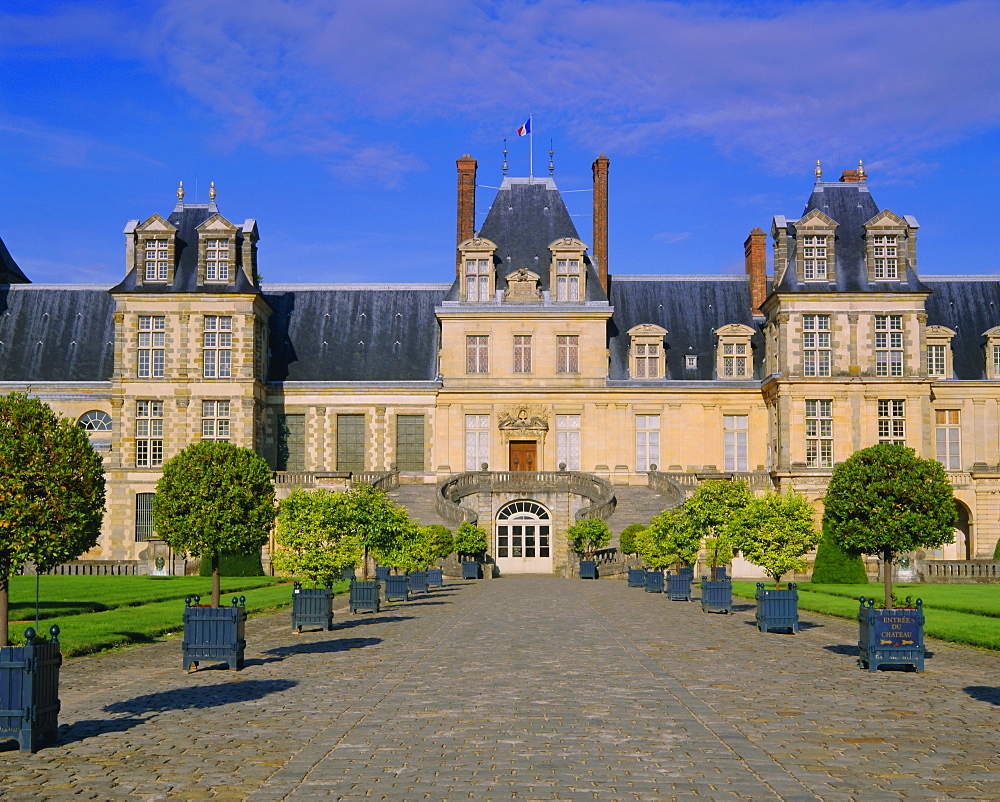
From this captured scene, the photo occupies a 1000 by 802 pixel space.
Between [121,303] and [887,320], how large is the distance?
33665 mm

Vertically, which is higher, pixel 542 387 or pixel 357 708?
pixel 542 387

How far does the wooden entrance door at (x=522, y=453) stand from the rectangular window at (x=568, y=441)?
121cm

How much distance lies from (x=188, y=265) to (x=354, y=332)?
8.95 m

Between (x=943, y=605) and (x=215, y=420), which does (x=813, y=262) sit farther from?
(x=215, y=420)

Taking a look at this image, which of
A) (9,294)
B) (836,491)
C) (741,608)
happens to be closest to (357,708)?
(836,491)

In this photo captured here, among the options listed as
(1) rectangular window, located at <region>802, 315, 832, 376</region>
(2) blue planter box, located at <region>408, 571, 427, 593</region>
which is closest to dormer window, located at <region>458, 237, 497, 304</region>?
(1) rectangular window, located at <region>802, 315, 832, 376</region>

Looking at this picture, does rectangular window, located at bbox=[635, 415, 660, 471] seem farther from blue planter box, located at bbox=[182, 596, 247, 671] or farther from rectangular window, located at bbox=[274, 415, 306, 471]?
blue planter box, located at bbox=[182, 596, 247, 671]

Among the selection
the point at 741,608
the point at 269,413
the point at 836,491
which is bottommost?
the point at 741,608

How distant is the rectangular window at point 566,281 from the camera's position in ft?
175

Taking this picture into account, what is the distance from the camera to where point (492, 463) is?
5300 cm

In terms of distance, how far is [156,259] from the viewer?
50.7 metres

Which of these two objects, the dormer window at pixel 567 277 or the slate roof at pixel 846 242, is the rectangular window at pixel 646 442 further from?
the slate roof at pixel 846 242

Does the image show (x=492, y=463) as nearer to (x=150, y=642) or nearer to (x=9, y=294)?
(x=9, y=294)

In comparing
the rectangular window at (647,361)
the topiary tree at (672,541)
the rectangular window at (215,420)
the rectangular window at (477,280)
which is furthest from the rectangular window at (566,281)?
the topiary tree at (672,541)
